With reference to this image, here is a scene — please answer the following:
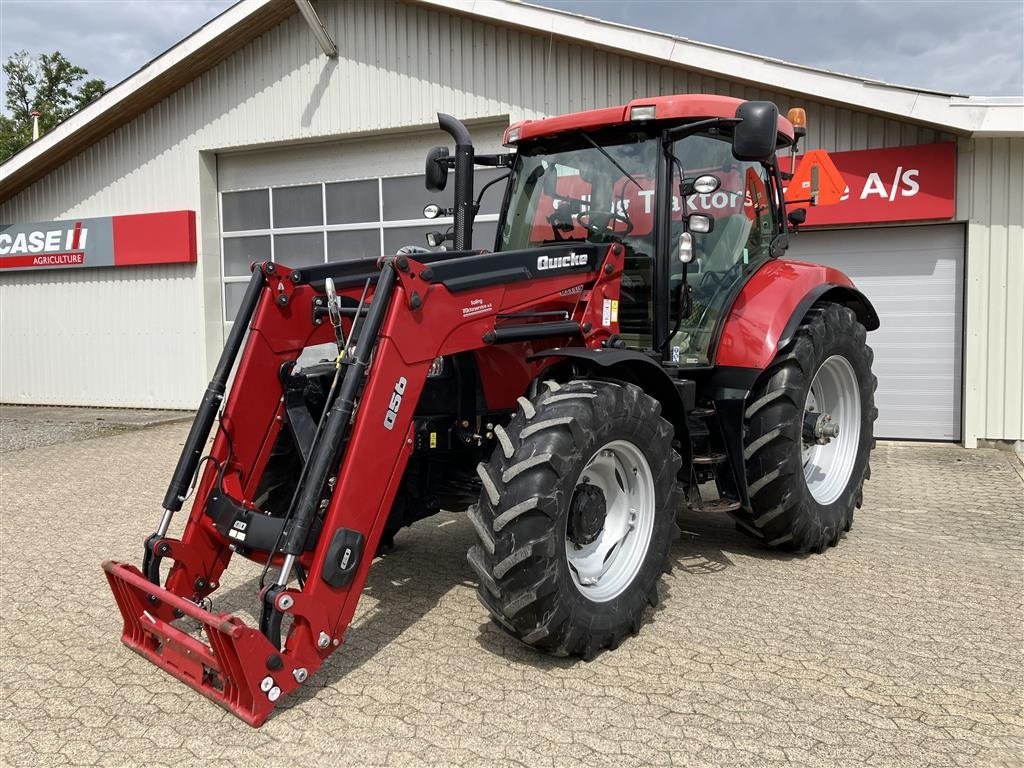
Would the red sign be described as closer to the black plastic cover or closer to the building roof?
the building roof

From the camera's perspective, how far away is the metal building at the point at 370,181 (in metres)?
8.70

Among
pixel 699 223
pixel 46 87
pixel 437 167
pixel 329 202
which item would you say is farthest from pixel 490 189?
pixel 46 87

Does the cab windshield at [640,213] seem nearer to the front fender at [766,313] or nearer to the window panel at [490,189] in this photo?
the front fender at [766,313]

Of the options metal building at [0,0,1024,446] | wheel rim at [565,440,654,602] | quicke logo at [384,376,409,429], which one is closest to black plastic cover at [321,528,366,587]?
quicke logo at [384,376,409,429]

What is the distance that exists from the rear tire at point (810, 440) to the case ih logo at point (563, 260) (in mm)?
1351

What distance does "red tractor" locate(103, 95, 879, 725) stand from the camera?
10.9 feet

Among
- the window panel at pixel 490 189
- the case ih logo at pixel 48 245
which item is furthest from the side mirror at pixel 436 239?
the case ih logo at pixel 48 245

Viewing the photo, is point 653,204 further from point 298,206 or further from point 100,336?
point 100,336

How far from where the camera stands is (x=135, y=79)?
1225 cm

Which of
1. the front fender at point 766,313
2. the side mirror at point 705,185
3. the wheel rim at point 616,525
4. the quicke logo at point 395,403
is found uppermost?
the side mirror at point 705,185

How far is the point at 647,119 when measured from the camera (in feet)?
14.5

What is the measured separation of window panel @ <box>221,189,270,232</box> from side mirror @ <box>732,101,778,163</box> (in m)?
9.93

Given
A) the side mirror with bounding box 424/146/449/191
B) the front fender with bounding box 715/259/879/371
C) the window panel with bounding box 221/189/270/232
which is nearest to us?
the front fender with bounding box 715/259/879/371

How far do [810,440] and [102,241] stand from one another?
11.8 metres
